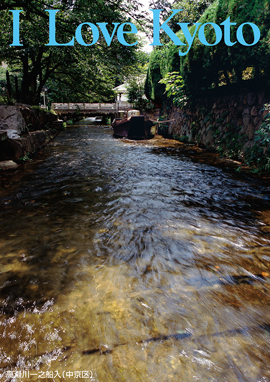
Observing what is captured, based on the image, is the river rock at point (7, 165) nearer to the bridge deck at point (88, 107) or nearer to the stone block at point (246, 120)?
A: the stone block at point (246, 120)

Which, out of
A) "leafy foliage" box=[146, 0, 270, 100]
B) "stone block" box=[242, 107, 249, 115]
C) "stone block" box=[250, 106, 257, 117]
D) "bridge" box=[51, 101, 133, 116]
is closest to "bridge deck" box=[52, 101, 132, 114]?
"bridge" box=[51, 101, 133, 116]

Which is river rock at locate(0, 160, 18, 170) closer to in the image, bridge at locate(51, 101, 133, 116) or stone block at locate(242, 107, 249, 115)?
stone block at locate(242, 107, 249, 115)

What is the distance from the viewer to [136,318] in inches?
72.1

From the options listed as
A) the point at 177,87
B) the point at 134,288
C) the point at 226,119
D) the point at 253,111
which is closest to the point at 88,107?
the point at 177,87

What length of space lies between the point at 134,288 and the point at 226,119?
858cm

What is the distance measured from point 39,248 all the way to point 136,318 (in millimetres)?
1589

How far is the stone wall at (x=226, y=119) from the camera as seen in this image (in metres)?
7.15

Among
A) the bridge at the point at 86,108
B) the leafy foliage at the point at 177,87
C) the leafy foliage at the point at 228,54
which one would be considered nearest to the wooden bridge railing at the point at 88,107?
the bridge at the point at 86,108

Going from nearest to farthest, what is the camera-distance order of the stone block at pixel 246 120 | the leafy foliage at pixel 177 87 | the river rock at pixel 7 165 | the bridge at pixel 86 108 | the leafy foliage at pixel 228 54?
the leafy foliage at pixel 228 54, the river rock at pixel 7 165, the stone block at pixel 246 120, the leafy foliage at pixel 177 87, the bridge at pixel 86 108

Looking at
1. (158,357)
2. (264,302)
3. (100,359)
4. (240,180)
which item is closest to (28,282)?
(100,359)

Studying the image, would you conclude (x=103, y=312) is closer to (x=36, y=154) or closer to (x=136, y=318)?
(x=136, y=318)

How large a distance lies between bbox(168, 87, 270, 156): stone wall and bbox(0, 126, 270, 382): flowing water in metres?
3.78

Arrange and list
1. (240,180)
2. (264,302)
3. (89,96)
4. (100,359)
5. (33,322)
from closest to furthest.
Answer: (100,359) < (33,322) < (264,302) < (240,180) < (89,96)

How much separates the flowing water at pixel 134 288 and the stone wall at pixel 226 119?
12.4 feet
